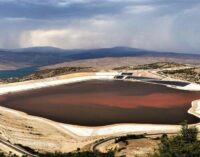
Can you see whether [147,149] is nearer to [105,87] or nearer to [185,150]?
[185,150]

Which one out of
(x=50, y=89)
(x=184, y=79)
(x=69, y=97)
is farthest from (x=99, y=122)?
(x=184, y=79)

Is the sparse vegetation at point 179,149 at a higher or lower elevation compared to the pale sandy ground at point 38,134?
higher

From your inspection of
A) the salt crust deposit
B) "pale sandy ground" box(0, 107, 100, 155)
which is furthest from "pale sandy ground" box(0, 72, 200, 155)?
the salt crust deposit

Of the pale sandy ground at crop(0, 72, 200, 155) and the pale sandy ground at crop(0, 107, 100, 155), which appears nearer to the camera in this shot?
the pale sandy ground at crop(0, 107, 100, 155)

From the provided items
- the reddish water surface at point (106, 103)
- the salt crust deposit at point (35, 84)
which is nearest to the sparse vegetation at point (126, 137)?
the reddish water surface at point (106, 103)

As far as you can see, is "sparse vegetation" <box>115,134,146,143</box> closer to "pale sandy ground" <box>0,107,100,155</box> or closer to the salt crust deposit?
"pale sandy ground" <box>0,107,100,155</box>

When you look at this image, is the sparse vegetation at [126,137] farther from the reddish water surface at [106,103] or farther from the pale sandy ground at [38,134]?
the reddish water surface at [106,103]

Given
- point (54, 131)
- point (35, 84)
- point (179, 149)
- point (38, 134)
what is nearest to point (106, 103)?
point (54, 131)

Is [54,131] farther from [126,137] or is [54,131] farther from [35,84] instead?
[35,84]

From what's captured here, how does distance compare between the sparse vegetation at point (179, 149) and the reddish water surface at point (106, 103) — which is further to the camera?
the reddish water surface at point (106, 103)
